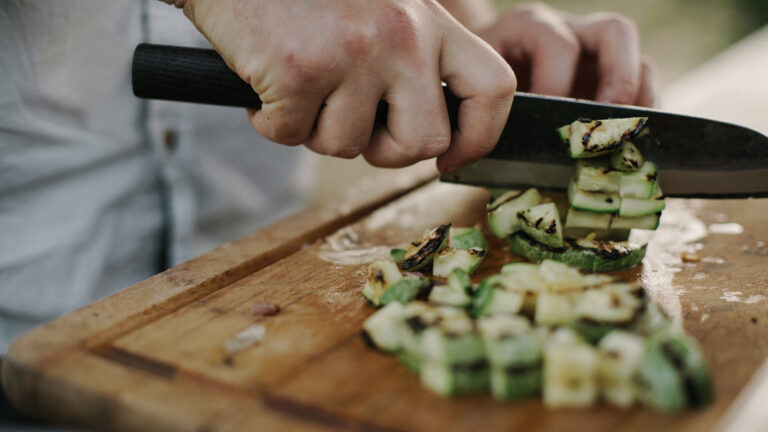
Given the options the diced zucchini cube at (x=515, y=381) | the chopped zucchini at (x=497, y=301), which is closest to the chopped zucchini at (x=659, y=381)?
the diced zucchini cube at (x=515, y=381)

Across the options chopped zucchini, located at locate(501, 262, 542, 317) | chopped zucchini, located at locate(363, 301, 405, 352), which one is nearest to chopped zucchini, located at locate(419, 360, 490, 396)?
chopped zucchini, located at locate(363, 301, 405, 352)

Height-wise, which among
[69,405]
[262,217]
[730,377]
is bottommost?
[262,217]

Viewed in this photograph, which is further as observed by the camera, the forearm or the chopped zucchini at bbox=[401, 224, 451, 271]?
the forearm

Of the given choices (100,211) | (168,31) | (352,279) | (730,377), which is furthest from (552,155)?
(100,211)

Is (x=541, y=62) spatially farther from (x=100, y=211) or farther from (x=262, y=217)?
(x=100, y=211)

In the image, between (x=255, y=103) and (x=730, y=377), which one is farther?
(x=255, y=103)

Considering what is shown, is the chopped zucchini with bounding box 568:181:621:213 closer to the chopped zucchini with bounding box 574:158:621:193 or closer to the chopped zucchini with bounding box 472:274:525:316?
the chopped zucchini with bounding box 574:158:621:193

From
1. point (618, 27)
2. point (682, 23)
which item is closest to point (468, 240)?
point (618, 27)

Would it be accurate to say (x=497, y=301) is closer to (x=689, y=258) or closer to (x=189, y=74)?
(x=689, y=258)
